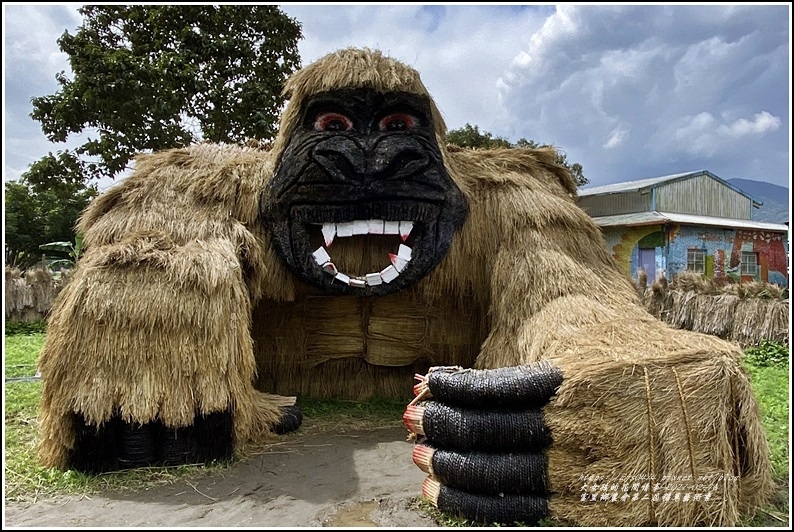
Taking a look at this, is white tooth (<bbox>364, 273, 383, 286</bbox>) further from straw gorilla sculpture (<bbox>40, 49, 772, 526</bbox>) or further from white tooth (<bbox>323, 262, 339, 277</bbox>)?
white tooth (<bbox>323, 262, 339, 277</bbox>)

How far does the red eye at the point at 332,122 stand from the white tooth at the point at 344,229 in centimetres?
58

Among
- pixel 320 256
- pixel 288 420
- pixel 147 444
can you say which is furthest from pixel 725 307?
pixel 147 444

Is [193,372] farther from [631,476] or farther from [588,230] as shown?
[588,230]

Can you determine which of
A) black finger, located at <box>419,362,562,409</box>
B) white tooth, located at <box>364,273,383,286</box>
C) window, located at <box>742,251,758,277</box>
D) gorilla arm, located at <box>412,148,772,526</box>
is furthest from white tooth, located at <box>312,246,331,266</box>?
window, located at <box>742,251,758,277</box>

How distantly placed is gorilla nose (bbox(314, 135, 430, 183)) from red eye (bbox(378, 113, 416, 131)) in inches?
5.2

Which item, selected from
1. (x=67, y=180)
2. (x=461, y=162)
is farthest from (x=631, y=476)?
(x=67, y=180)

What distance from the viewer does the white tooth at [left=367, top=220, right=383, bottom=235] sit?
3.46 metres

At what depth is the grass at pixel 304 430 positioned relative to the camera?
99.5 inches

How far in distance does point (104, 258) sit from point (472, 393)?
1.93 m

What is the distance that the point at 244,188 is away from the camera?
3.59 metres

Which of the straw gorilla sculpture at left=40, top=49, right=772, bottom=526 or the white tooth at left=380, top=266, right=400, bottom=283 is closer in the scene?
→ the straw gorilla sculpture at left=40, top=49, right=772, bottom=526

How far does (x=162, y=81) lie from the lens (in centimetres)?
912

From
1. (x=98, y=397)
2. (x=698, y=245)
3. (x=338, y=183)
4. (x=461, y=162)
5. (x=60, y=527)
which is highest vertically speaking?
(x=698, y=245)

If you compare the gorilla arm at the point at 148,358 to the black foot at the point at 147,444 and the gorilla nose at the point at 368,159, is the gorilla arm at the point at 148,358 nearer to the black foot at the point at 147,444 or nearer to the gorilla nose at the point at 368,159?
the black foot at the point at 147,444
